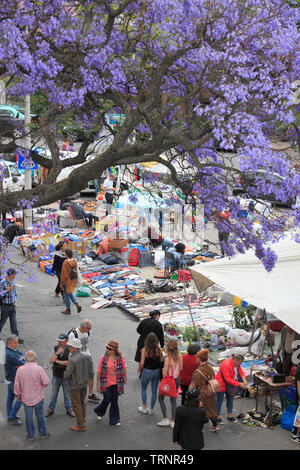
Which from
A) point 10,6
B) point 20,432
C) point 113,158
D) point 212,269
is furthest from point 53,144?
point 20,432

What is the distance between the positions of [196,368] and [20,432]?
2.91 meters

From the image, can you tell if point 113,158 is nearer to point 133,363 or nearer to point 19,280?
point 133,363

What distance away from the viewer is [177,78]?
1160 centimetres

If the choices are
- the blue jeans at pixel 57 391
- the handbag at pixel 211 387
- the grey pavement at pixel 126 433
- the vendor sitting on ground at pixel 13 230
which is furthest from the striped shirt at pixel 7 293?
the vendor sitting on ground at pixel 13 230

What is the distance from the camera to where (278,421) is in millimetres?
9953

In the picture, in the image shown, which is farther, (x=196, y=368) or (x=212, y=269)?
(x=212, y=269)

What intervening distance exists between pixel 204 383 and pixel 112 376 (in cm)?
143

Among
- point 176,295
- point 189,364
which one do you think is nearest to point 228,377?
point 189,364

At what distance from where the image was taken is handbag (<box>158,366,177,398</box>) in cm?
971

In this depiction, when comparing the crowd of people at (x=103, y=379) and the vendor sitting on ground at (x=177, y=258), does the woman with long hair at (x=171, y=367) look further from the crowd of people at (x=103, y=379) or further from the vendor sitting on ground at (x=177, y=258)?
the vendor sitting on ground at (x=177, y=258)

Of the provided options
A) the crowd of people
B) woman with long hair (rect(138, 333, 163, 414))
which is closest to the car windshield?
the crowd of people

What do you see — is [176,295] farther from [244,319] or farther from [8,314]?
[8,314]

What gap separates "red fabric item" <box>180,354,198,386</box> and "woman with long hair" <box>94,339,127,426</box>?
0.98 meters

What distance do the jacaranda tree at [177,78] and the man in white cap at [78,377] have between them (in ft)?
7.84
